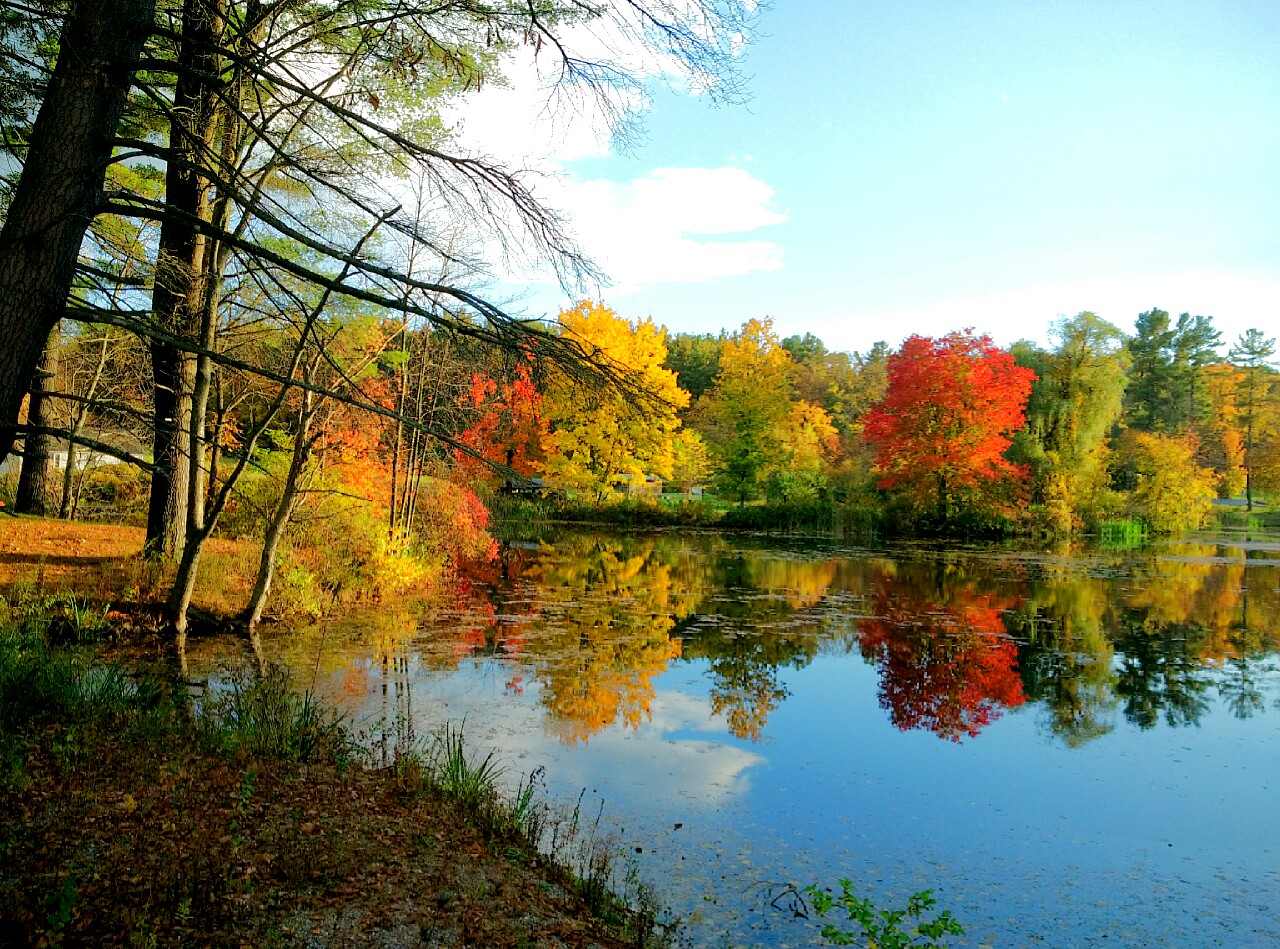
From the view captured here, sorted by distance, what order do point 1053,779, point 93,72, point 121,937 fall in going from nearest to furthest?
point 121,937 < point 93,72 < point 1053,779

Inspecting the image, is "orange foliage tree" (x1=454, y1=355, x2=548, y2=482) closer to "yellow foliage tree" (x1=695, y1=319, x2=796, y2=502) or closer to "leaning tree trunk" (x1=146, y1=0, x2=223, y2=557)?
"leaning tree trunk" (x1=146, y1=0, x2=223, y2=557)

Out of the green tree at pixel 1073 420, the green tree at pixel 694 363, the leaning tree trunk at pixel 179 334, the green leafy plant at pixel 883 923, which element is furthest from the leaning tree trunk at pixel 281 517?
the green tree at pixel 694 363

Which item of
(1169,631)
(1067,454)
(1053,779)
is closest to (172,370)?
(1053,779)

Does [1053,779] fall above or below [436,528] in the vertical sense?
below

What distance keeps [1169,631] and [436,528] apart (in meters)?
14.4

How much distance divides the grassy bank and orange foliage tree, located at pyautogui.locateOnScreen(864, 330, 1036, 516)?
2798cm

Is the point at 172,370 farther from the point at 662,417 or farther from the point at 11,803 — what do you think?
the point at 662,417

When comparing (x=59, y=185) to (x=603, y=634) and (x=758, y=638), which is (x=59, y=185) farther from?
(x=758, y=638)

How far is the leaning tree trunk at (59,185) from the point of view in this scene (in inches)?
128

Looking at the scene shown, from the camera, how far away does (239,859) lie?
3.96 metres

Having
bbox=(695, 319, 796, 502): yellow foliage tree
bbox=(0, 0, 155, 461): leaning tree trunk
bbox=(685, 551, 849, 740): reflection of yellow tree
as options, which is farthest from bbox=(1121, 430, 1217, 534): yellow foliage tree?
bbox=(0, 0, 155, 461): leaning tree trunk

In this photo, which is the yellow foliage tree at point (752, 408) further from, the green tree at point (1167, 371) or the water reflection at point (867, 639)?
the green tree at point (1167, 371)

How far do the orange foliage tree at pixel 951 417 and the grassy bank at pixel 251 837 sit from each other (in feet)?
91.8

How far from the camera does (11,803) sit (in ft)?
13.8
